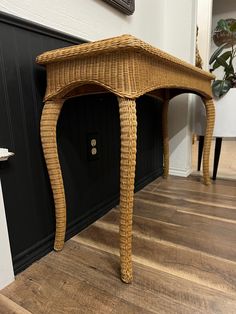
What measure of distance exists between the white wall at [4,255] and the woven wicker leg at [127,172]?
0.33 meters

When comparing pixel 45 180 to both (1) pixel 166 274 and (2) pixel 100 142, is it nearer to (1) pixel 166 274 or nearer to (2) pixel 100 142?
(2) pixel 100 142

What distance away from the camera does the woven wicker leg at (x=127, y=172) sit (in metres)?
0.58

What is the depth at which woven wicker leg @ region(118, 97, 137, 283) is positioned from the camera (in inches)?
23.0

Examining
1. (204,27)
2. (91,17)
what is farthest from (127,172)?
(204,27)

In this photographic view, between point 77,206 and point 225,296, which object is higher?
point 77,206

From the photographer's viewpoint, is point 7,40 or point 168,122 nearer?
point 7,40

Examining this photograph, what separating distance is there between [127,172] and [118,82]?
0.23 m

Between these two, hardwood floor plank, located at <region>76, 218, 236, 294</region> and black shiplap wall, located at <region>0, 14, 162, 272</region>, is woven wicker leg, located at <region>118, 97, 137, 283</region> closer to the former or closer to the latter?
hardwood floor plank, located at <region>76, 218, 236, 294</region>

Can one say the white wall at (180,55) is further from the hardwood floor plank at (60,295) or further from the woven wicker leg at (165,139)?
the hardwood floor plank at (60,295)

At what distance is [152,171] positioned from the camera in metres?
1.57

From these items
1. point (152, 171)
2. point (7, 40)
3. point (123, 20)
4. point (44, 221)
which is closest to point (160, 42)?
point (123, 20)

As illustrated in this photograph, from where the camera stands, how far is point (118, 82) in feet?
1.90

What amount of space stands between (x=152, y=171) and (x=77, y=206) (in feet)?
2.45

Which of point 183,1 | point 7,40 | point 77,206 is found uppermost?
point 183,1
